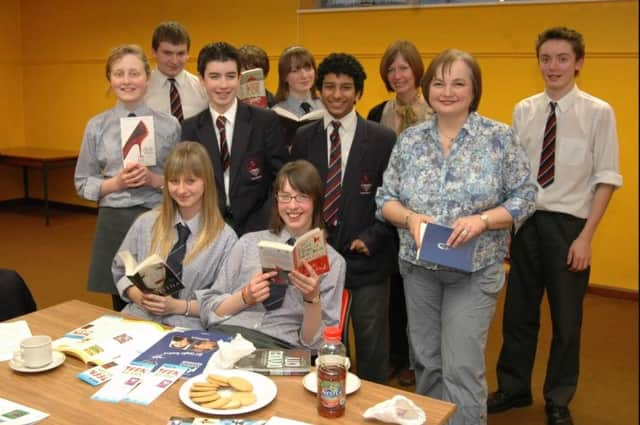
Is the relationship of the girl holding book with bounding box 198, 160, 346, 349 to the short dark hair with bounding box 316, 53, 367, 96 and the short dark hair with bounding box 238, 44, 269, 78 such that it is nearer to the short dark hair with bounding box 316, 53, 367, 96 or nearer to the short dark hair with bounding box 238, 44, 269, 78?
the short dark hair with bounding box 316, 53, 367, 96

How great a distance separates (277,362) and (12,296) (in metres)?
1.37

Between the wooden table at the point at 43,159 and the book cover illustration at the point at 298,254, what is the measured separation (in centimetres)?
603

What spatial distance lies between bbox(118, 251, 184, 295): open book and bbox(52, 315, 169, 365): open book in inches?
6.2

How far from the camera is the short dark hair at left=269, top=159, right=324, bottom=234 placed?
7.98ft

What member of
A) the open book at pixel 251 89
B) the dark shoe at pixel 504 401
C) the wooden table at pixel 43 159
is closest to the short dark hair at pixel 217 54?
the open book at pixel 251 89

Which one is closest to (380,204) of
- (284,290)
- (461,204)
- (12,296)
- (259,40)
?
(461,204)

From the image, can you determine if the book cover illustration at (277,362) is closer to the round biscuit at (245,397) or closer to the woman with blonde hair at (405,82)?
the round biscuit at (245,397)

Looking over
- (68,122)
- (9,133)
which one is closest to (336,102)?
(68,122)

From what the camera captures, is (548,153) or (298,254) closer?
(298,254)

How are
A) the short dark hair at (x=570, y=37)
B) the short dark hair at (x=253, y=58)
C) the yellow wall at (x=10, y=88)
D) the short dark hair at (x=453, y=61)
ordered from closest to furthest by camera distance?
the short dark hair at (x=453, y=61) < the short dark hair at (x=570, y=37) < the short dark hair at (x=253, y=58) < the yellow wall at (x=10, y=88)

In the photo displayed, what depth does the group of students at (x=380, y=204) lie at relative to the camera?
2.30m

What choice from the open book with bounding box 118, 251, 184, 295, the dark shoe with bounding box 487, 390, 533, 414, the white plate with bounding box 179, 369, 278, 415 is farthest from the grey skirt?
the dark shoe with bounding box 487, 390, 533, 414

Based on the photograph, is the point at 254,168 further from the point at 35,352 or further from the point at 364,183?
the point at 35,352

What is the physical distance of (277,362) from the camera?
1829 millimetres
